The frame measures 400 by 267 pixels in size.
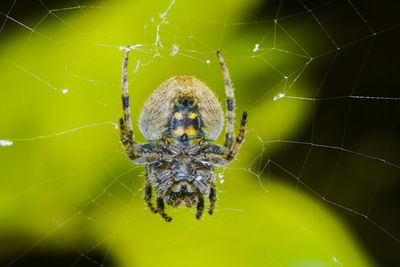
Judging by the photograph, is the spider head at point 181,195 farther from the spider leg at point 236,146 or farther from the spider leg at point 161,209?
the spider leg at point 236,146

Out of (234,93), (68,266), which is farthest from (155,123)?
(68,266)

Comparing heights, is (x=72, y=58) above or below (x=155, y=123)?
above

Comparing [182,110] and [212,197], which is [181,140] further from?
[212,197]

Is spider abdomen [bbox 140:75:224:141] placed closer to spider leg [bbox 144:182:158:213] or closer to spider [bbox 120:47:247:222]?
spider [bbox 120:47:247:222]

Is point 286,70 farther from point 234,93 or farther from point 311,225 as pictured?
point 311,225

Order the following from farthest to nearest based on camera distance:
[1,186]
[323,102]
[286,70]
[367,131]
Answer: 1. [367,131]
2. [323,102]
3. [286,70]
4. [1,186]

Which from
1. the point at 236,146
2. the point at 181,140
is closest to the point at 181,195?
the point at 181,140
